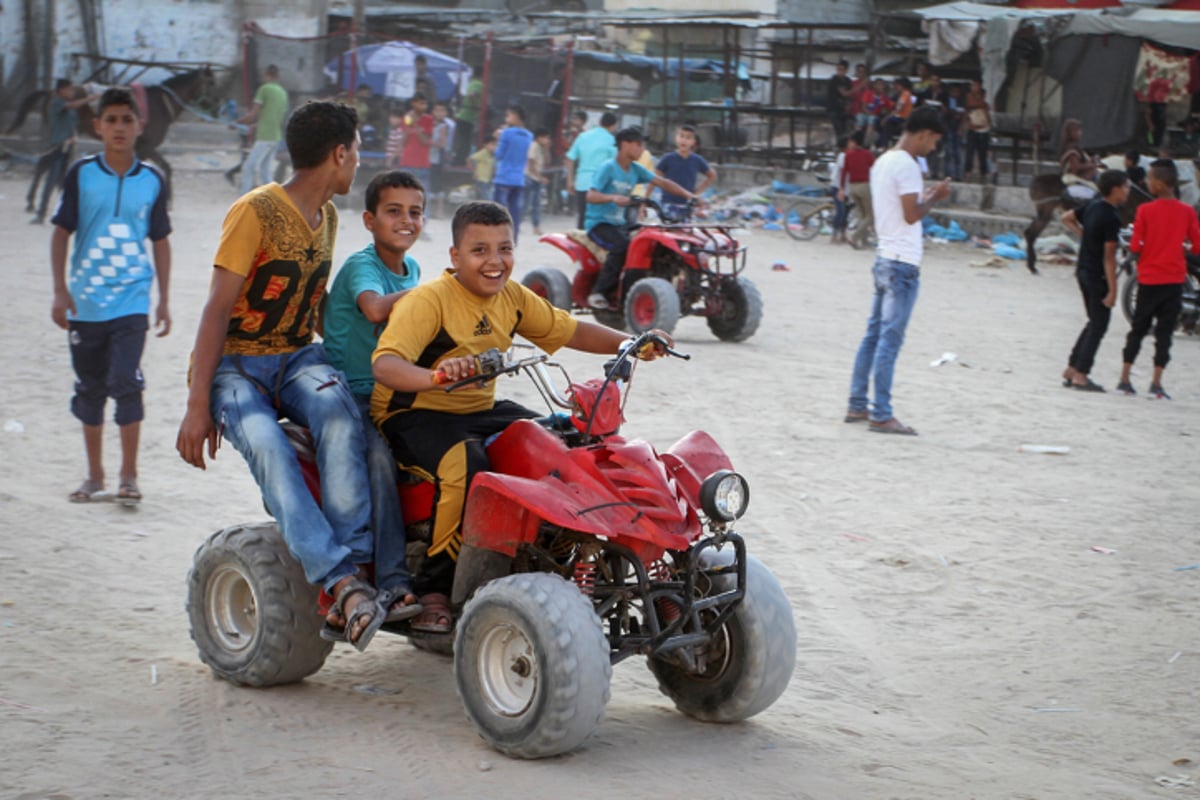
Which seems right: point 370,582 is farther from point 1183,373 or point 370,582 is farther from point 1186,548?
point 1183,373

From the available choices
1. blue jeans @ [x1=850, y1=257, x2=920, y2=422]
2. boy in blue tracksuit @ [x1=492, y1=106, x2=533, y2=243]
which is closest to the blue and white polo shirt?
blue jeans @ [x1=850, y1=257, x2=920, y2=422]

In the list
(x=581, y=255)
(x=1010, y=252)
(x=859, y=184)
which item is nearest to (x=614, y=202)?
(x=581, y=255)

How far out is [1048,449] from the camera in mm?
9305

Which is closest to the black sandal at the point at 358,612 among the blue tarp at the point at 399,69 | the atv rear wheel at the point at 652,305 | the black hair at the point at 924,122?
the black hair at the point at 924,122

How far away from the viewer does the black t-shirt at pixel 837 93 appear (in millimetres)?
28484

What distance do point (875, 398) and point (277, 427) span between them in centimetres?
594

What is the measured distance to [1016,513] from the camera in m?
7.71

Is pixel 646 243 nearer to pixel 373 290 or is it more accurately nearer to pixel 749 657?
pixel 373 290

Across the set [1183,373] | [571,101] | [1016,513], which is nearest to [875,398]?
[1016,513]

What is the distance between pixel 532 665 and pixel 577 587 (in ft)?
0.86

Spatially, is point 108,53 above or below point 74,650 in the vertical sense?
above

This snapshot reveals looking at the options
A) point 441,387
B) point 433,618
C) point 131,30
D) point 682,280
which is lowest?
point 433,618

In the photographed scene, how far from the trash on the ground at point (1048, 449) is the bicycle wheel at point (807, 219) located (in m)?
15.2

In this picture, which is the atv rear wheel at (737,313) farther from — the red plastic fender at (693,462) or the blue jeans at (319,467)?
the blue jeans at (319,467)
